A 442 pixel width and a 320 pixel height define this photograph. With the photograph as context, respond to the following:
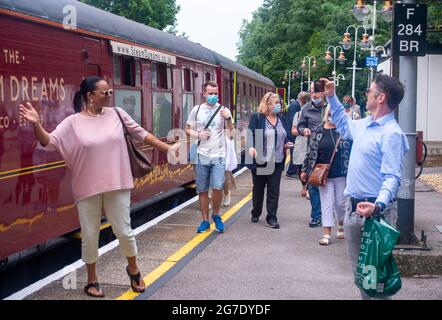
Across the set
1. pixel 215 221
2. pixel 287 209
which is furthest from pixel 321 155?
pixel 287 209

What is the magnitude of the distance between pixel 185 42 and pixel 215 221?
486 cm

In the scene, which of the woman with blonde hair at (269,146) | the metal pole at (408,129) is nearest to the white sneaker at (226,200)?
the woman with blonde hair at (269,146)

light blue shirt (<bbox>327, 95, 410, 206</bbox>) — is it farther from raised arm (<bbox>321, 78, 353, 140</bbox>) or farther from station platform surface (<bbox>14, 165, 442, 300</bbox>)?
station platform surface (<bbox>14, 165, 442, 300</bbox>)

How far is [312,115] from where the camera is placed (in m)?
9.23

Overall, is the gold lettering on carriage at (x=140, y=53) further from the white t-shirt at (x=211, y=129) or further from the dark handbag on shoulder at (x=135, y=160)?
the dark handbag on shoulder at (x=135, y=160)

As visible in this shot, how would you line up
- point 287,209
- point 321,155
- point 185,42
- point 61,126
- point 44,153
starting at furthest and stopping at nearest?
point 185,42 < point 287,209 < point 321,155 < point 44,153 < point 61,126

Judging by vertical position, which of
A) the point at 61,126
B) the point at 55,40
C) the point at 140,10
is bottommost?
the point at 61,126

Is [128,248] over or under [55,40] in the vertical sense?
under

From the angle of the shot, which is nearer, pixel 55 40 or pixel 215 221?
pixel 55 40

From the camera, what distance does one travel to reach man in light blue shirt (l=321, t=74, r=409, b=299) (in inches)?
165

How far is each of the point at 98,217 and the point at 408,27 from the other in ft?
12.5

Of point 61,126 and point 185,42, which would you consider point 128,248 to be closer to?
point 61,126

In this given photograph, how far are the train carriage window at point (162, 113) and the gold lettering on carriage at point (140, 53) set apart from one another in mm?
528

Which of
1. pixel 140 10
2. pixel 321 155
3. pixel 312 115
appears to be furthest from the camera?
pixel 140 10
